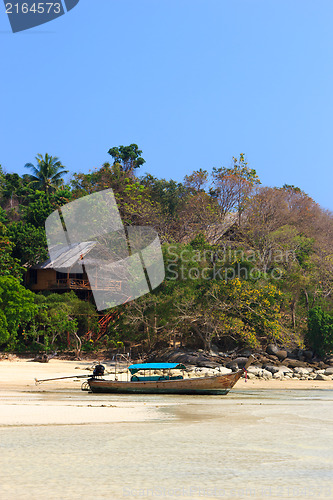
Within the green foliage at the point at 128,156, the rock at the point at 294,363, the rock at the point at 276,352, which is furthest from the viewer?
the green foliage at the point at 128,156

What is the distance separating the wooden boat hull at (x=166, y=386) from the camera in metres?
22.7

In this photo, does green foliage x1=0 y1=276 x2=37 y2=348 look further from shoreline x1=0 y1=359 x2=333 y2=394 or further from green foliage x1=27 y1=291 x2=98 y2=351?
shoreline x1=0 y1=359 x2=333 y2=394

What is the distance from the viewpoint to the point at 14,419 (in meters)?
14.5

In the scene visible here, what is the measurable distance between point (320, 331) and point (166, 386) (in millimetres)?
15857

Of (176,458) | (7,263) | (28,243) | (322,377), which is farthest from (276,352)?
(176,458)

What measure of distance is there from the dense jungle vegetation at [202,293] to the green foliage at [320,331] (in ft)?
0.20

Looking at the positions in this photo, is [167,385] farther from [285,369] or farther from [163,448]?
[285,369]

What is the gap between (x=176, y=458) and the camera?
32.4ft

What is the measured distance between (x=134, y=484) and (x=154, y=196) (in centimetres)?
5073

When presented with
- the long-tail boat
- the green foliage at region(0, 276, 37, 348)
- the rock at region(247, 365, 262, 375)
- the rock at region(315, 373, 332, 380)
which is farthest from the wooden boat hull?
the rock at region(315, 373, 332, 380)

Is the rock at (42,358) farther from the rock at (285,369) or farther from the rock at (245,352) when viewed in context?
the rock at (285,369)

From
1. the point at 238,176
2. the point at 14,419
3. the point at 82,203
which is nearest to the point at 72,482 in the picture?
the point at 14,419

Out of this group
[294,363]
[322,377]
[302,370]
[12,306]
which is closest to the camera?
[322,377]

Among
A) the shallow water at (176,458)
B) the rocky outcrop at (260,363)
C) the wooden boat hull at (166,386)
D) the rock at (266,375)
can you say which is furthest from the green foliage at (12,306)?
the shallow water at (176,458)
